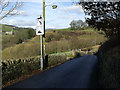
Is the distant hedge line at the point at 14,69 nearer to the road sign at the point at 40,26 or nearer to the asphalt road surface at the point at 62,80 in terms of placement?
the asphalt road surface at the point at 62,80

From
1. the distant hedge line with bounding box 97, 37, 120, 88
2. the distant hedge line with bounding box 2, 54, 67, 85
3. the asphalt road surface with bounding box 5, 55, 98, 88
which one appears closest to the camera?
the distant hedge line with bounding box 97, 37, 120, 88

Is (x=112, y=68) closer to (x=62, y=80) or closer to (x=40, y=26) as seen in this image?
(x=62, y=80)

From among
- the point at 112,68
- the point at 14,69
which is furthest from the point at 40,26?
the point at 112,68

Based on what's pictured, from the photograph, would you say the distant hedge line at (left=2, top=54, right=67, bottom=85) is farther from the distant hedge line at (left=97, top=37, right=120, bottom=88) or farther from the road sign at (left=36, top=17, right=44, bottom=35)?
the distant hedge line at (left=97, top=37, right=120, bottom=88)

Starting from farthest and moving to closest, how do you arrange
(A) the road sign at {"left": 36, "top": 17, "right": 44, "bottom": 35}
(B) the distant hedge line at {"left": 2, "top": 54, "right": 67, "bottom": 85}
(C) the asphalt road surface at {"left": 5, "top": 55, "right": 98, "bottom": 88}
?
(A) the road sign at {"left": 36, "top": 17, "right": 44, "bottom": 35} < (B) the distant hedge line at {"left": 2, "top": 54, "right": 67, "bottom": 85} < (C) the asphalt road surface at {"left": 5, "top": 55, "right": 98, "bottom": 88}

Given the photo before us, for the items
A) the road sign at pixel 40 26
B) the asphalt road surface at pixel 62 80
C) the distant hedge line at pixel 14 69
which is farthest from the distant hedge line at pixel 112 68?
the road sign at pixel 40 26

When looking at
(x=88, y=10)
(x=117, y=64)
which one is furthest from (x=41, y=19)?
(x=117, y=64)

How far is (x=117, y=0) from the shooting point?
7906 millimetres

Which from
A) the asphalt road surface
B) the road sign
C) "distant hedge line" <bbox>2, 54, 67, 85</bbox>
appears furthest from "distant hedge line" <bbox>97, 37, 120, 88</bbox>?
the road sign

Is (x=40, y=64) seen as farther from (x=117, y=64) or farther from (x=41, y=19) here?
(x=117, y=64)

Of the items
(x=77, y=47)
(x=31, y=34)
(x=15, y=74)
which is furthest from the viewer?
(x=31, y=34)

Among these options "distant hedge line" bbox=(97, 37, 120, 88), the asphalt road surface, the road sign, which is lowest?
the asphalt road surface

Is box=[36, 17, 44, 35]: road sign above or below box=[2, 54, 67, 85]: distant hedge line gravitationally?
above

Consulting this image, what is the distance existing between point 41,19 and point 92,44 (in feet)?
197
